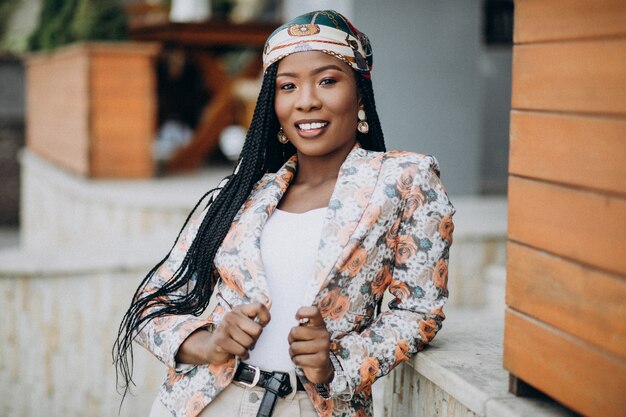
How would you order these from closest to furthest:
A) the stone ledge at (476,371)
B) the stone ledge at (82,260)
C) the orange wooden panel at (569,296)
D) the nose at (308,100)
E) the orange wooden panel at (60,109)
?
the orange wooden panel at (569,296) → the stone ledge at (476,371) → the nose at (308,100) → the stone ledge at (82,260) → the orange wooden panel at (60,109)

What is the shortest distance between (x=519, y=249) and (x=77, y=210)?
5257mm

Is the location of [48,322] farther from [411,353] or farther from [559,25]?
[559,25]

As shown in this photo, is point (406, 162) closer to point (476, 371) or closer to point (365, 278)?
point (365, 278)

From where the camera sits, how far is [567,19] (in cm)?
154

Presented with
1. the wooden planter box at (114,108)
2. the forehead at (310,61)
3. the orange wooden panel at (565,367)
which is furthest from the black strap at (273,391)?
the wooden planter box at (114,108)

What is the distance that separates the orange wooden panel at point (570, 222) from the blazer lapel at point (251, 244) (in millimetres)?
606

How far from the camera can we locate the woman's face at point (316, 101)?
208 cm

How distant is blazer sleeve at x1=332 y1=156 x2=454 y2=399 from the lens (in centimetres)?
196

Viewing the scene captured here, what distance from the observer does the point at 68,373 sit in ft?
13.8

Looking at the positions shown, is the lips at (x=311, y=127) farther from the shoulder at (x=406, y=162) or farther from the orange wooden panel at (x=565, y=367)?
the orange wooden panel at (x=565, y=367)

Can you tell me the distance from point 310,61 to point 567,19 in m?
0.72

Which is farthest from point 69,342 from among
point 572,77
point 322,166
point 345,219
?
point 572,77

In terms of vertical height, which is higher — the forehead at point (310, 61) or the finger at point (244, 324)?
the forehead at point (310, 61)

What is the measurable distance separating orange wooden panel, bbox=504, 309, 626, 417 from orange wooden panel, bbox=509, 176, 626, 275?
16 cm
